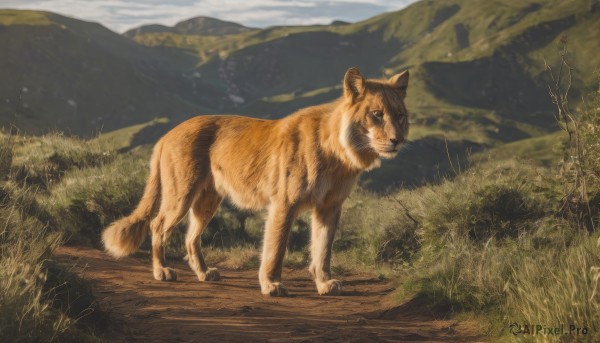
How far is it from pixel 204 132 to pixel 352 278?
102 inches

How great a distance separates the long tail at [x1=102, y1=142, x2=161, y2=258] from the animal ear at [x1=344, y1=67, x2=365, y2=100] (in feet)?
8.95

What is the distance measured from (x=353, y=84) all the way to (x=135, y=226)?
3195 millimetres

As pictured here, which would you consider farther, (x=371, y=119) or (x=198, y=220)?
(x=198, y=220)

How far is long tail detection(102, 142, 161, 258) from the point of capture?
27.3 feet

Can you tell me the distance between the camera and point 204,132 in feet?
27.8

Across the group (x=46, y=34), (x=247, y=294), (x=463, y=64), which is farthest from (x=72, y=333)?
(x=46, y=34)

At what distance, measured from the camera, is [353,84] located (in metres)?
7.26

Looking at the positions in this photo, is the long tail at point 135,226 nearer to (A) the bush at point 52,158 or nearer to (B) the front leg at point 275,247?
(B) the front leg at point 275,247

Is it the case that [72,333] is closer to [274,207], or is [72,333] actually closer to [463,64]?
[274,207]

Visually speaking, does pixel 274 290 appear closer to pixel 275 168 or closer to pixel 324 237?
pixel 324 237

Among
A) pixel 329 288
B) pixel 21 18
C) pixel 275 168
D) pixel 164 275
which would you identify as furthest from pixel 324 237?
pixel 21 18

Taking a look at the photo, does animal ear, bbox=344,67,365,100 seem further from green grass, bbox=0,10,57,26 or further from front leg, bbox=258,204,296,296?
green grass, bbox=0,10,57,26

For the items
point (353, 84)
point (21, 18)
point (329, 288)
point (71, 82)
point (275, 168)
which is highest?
point (353, 84)

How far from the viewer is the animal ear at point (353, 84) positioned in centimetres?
720
